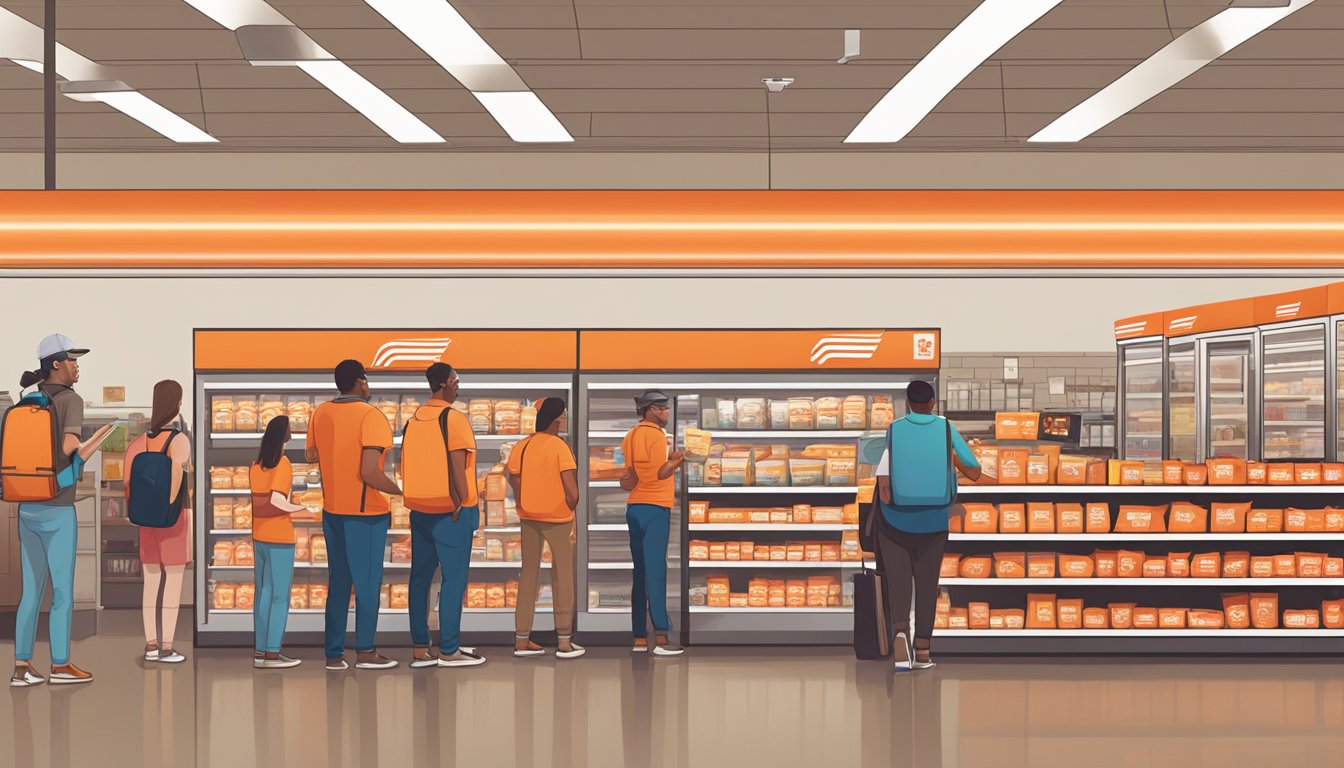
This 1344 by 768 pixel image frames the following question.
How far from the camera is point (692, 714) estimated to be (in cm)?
558

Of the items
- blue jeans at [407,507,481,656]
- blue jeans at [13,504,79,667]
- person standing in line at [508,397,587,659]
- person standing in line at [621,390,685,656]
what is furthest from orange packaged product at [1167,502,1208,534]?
blue jeans at [13,504,79,667]

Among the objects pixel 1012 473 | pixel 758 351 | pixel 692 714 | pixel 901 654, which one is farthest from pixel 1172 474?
pixel 692 714

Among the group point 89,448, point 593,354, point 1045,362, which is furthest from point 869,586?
point 1045,362

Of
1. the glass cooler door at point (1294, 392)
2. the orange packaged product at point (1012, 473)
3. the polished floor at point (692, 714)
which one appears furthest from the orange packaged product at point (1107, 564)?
the glass cooler door at point (1294, 392)

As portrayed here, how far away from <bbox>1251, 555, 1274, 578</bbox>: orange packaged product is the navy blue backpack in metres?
6.05

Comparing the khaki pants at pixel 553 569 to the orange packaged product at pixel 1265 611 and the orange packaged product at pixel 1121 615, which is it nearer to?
the orange packaged product at pixel 1121 615

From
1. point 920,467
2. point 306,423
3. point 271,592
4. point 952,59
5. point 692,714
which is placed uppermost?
point 952,59

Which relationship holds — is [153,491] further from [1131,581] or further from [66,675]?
[1131,581]

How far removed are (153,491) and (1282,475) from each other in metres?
6.34

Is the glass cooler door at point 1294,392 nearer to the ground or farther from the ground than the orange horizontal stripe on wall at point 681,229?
nearer to the ground

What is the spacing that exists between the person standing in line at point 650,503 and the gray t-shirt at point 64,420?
2862 millimetres

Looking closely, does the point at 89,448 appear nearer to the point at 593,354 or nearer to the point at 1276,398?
the point at 593,354

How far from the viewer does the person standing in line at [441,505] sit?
20.7 feet

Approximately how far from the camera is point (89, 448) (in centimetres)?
605
